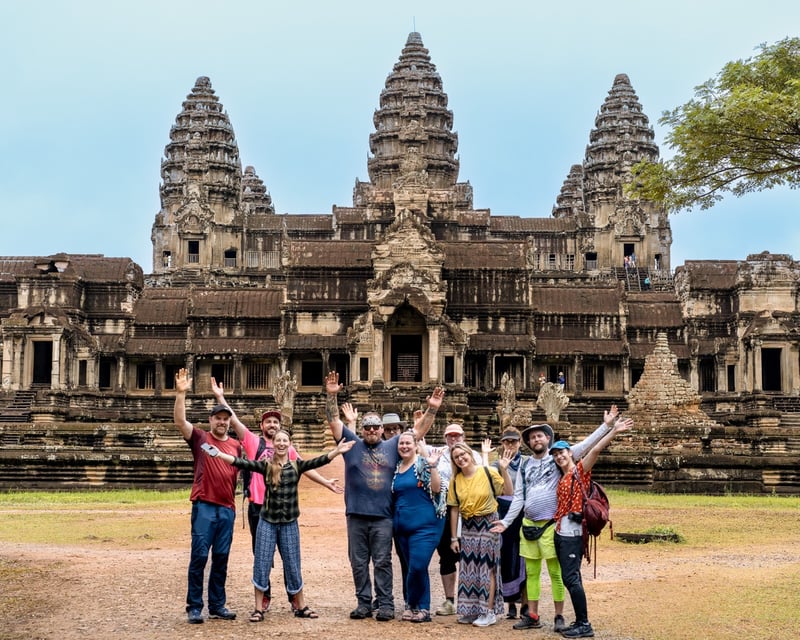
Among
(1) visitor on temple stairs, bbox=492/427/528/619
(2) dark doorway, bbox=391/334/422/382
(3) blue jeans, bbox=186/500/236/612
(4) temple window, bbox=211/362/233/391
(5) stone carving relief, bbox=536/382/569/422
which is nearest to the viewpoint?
(3) blue jeans, bbox=186/500/236/612

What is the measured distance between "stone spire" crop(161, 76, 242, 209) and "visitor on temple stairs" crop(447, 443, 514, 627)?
226 ft

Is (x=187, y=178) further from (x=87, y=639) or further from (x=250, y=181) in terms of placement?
(x=87, y=639)

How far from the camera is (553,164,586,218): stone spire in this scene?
→ 97.5 metres

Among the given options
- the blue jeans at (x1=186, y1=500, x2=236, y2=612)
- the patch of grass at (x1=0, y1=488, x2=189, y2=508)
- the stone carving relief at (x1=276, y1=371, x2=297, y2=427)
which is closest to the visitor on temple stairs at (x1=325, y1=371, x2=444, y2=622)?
the blue jeans at (x1=186, y1=500, x2=236, y2=612)

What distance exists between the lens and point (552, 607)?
12367 millimetres

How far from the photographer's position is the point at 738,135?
55.7 ft

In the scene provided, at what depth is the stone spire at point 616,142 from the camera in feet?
263

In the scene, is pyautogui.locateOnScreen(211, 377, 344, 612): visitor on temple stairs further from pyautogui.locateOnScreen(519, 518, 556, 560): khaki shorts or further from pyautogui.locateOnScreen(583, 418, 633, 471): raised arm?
pyautogui.locateOnScreen(583, 418, 633, 471): raised arm

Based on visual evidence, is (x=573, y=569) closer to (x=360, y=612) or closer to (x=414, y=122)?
(x=360, y=612)

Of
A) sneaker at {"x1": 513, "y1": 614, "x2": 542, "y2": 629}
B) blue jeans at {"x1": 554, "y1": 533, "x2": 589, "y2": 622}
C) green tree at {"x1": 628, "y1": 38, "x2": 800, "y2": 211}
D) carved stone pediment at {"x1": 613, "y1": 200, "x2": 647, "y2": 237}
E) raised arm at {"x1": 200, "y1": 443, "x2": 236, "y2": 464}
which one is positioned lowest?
sneaker at {"x1": 513, "y1": 614, "x2": 542, "y2": 629}

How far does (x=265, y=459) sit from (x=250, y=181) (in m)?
96.1

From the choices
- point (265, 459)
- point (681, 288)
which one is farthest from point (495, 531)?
point (681, 288)

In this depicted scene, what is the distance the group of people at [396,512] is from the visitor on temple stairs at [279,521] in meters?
0.01

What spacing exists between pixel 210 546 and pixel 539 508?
343 centimetres
